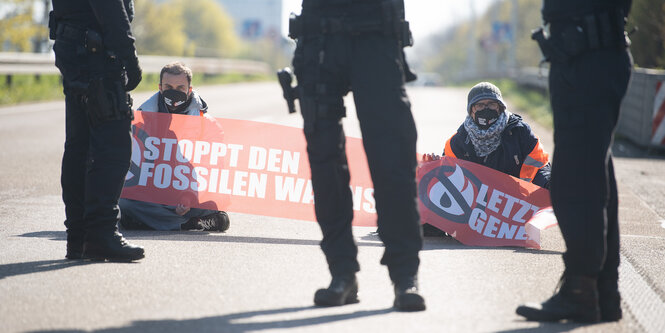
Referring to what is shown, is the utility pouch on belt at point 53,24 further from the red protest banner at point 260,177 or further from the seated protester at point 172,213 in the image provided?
the red protest banner at point 260,177

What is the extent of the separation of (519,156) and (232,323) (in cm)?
322

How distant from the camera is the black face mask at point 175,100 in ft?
21.6

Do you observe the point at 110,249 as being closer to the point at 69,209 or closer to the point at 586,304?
the point at 69,209

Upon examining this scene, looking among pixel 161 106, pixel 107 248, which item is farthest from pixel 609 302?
pixel 161 106

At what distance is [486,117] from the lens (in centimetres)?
644

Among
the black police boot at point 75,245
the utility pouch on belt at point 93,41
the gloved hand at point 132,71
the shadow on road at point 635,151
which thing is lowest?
the shadow on road at point 635,151

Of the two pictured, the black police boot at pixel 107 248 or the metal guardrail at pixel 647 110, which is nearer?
the black police boot at pixel 107 248

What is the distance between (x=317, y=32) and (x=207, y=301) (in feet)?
3.99

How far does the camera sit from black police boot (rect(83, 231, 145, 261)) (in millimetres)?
4875

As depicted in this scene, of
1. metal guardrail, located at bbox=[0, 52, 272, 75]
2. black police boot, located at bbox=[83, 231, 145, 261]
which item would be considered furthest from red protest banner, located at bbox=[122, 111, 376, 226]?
metal guardrail, located at bbox=[0, 52, 272, 75]

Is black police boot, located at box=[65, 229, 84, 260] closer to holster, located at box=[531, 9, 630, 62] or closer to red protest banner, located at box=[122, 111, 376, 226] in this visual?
red protest banner, located at box=[122, 111, 376, 226]

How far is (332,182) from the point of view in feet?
13.4

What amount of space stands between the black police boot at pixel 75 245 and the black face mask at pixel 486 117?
2.75m

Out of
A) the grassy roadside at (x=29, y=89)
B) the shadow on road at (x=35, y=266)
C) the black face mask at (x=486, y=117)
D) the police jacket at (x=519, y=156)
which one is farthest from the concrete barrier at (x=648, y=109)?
the grassy roadside at (x=29, y=89)
